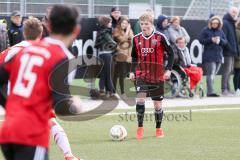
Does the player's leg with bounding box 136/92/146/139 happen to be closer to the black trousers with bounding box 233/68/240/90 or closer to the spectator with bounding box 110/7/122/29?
the spectator with bounding box 110/7/122/29

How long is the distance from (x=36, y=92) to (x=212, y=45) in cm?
1481

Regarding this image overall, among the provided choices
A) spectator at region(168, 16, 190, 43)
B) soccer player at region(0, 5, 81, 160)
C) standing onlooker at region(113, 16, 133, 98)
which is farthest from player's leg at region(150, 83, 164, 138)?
soccer player at region(0, 5, 81, 160)

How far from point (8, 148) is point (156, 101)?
24.0 feet

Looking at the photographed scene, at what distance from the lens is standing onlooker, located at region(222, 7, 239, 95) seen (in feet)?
66.4

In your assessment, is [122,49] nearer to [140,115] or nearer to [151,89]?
[151,89]

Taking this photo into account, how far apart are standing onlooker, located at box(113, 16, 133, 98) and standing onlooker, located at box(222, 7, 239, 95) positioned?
3042 millimetres

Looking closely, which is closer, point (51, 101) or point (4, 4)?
point (51, 101)

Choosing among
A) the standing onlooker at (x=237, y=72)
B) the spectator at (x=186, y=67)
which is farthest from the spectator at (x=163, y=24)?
the standing onlooker at (x=237, y=72)

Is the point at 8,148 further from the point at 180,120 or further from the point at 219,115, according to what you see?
the point at 219,115

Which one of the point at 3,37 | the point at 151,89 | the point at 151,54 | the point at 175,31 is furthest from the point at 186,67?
the point at 151,54

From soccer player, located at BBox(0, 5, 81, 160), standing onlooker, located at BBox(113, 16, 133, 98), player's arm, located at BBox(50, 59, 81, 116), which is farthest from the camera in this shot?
standing onlooker, located at BBox(113, 16, 133, 98)

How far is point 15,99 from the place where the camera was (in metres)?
5.51

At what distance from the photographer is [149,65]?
42.1 feet

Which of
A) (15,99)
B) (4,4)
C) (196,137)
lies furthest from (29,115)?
(4,4)
